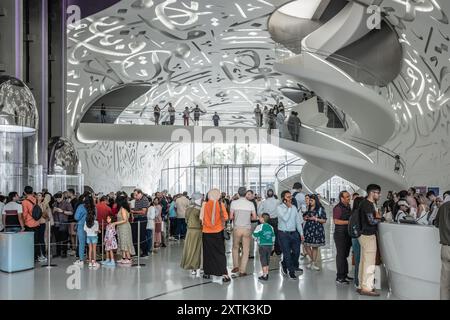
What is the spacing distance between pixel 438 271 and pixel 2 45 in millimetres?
9920

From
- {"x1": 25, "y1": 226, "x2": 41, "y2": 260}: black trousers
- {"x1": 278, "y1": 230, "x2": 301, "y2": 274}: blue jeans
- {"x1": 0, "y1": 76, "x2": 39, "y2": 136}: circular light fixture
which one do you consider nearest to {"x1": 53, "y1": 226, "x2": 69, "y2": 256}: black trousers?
{"x1": 25, "y1": 226, "x2": 41, "y2": 260}: black trousers

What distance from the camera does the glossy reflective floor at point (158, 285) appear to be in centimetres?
684

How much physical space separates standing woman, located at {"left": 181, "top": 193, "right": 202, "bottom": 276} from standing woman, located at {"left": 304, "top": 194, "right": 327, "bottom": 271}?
5.59ft

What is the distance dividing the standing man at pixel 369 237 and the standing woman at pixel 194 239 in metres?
2.59

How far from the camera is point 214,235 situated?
7.97 meters

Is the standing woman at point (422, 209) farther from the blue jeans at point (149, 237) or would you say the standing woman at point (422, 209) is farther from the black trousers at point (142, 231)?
the blue jeans at point (149, 237)

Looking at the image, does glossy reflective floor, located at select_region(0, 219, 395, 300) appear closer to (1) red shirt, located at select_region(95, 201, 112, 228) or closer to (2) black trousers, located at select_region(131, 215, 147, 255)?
(1) red shirt, located at select_region(95, 201, 112, 228)

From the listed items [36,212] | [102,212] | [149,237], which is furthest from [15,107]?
[149,237]

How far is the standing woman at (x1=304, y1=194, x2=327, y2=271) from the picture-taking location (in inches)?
339

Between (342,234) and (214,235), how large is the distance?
1.81 m

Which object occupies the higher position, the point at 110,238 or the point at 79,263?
the point at 110,238

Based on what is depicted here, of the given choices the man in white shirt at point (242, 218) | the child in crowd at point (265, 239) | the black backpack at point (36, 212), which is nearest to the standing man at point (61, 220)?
the black backpack at point (36, 212)

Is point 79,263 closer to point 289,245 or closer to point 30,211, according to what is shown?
point 30,211
